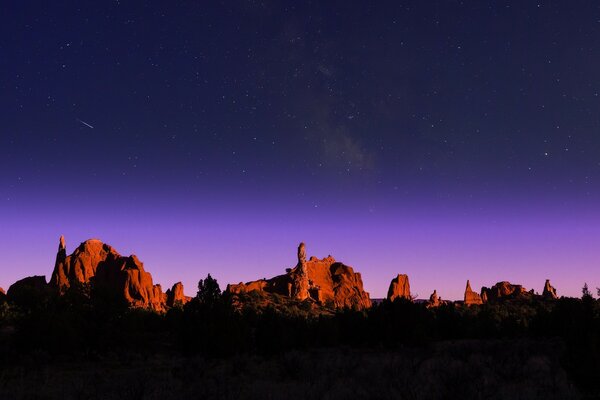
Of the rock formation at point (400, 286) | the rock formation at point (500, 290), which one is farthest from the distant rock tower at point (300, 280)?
the rock formation at point (500, 290)

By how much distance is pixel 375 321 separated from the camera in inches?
1153

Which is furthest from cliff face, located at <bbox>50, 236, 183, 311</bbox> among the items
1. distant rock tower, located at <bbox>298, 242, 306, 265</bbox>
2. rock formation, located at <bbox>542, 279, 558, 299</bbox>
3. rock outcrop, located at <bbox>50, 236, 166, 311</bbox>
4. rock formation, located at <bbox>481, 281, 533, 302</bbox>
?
rock formation, located at <bbox>542, 279, 558, 299</bbox>

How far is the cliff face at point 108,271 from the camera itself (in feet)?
329

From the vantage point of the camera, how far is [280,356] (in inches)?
843

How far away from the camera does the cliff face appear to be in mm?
100363

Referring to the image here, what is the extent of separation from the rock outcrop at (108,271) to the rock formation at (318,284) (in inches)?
786

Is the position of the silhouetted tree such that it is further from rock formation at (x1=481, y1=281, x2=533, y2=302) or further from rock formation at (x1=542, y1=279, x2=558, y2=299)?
rock formation at (x1=542, y1=279, x2=558, y2=299)

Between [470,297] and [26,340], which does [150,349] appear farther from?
[470,297]

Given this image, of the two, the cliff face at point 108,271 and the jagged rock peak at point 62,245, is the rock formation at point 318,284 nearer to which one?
Result: the cliff face at point 108,271

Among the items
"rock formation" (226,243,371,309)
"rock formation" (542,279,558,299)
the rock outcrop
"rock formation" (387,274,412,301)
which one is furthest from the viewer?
"rock formation" (387,274,412,301)

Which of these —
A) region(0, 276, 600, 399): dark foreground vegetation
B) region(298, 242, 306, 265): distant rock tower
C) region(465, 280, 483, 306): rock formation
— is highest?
region(298, 242, 306, 265): distant rock tower

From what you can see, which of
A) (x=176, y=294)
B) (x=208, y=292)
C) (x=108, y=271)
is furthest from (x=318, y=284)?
(x=208, y=292)

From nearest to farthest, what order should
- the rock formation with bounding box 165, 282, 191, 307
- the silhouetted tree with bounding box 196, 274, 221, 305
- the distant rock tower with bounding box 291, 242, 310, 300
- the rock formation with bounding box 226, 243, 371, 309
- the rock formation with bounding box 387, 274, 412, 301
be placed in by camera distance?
the silhouetted tree with bounding box 196, 274, 221, 305 → the rock formation with bounding box 165, 282, 191, 307 → the rock formation with bounding box 226, 243, 371, 309 → the distant rock tower with bounding box 291, 242, 310, 300 → the rock formation with bounding box 387, 274, 412, 301

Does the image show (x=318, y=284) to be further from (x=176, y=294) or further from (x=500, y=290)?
(x=500, y=290)
